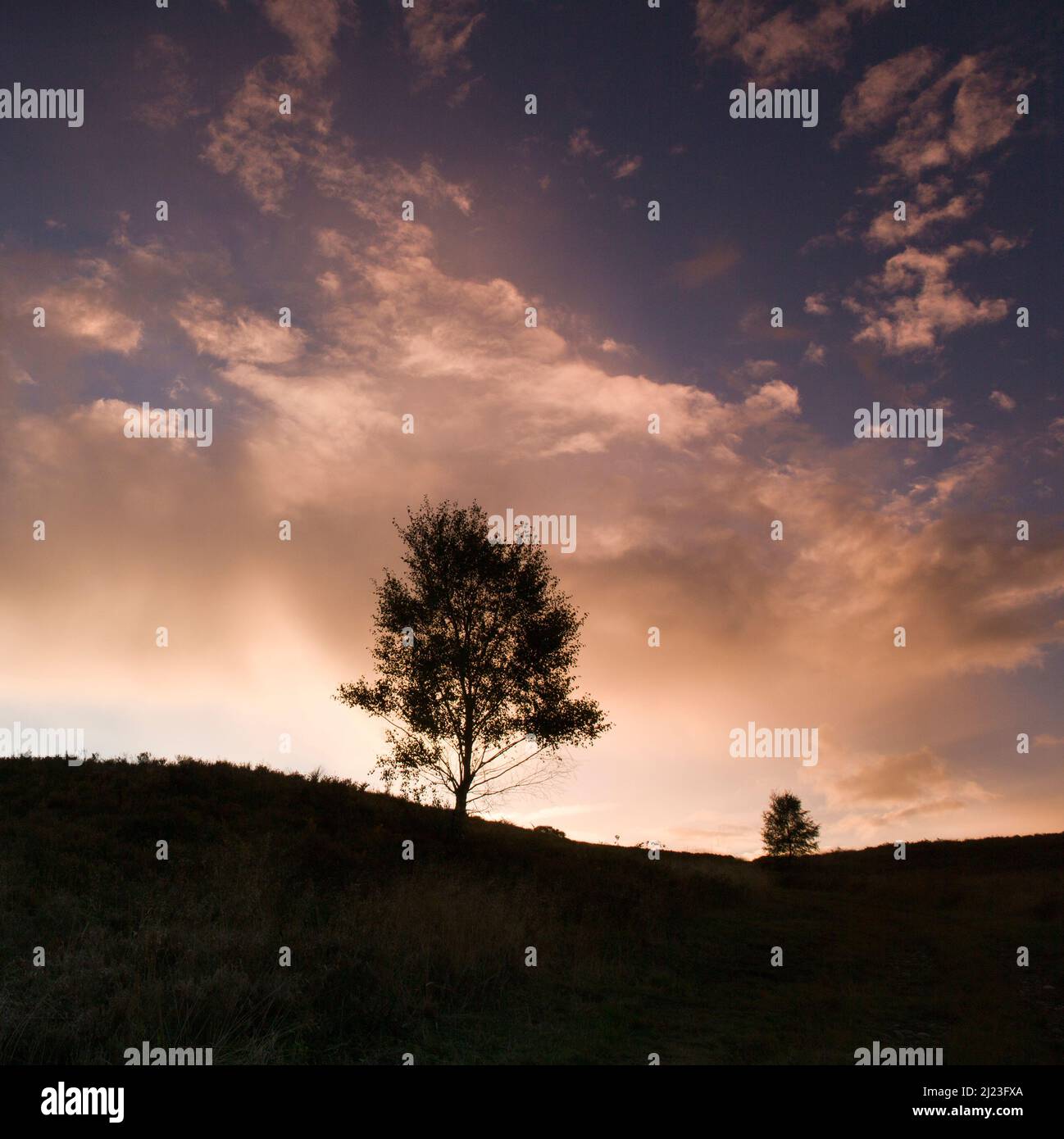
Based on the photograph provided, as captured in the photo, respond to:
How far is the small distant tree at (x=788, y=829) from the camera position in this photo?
77.5 metres

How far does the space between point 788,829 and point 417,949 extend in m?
75.9

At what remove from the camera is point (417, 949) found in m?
12.1

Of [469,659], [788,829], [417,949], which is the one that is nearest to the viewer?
[417,949]

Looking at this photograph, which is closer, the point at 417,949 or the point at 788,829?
the point at 417,949

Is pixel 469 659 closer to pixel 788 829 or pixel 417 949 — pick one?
pixel 417 949

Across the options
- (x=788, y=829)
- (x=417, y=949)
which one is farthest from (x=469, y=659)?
(x=788, y=829)

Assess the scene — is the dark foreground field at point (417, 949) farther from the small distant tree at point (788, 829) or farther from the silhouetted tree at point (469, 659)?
the small distant tree at point (788, 829)

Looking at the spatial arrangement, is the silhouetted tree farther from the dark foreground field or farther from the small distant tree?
the small distant tree

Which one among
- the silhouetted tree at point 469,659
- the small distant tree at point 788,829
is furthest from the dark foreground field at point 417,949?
the small distant tree at point 788,829

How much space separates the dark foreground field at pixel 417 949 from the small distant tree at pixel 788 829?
5221 cm
